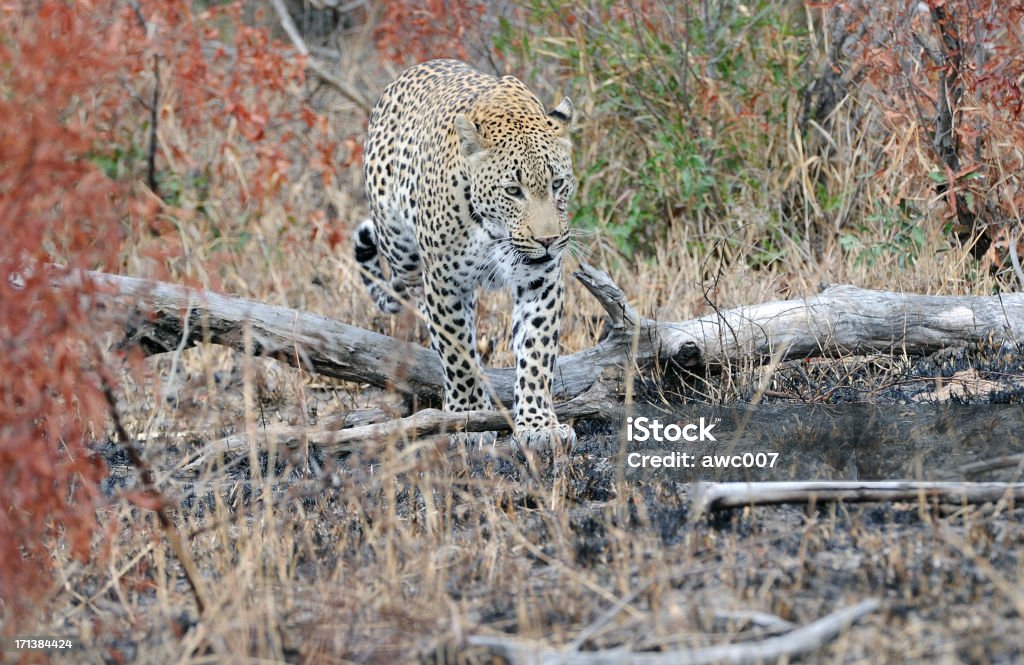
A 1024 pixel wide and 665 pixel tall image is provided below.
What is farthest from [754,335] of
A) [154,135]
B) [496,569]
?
[154,135]

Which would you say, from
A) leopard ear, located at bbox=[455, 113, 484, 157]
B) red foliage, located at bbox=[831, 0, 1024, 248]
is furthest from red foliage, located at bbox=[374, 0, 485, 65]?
leopard ear, located at bbox=[455, 113, 484, 157]

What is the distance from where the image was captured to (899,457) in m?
4.85

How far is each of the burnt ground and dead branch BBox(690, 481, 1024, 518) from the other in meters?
0.05

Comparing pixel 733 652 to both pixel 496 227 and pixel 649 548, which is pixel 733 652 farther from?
pixel 496 227

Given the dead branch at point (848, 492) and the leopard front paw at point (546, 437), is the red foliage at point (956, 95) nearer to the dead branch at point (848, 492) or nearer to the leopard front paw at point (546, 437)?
the leopard front paw at point (546, 437)

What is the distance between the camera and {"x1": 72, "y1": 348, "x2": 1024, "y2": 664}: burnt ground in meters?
3.23

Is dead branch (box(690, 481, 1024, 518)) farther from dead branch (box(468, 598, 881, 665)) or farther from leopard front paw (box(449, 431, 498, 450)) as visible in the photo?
leopard front paw (box(449, 431, 498, 450))

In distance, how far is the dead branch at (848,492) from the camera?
3.78 meters

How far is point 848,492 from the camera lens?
384 cm

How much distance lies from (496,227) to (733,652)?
113 inches

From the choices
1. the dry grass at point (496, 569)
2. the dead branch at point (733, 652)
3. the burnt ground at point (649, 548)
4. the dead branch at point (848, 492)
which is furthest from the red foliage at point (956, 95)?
the dead branch at point (733, 652)

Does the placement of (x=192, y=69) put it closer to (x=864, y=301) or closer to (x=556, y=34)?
(x=556, y=34)

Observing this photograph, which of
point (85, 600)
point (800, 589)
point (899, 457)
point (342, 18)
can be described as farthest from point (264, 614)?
point (342, 18)

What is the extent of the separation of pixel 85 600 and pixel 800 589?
212 cm
